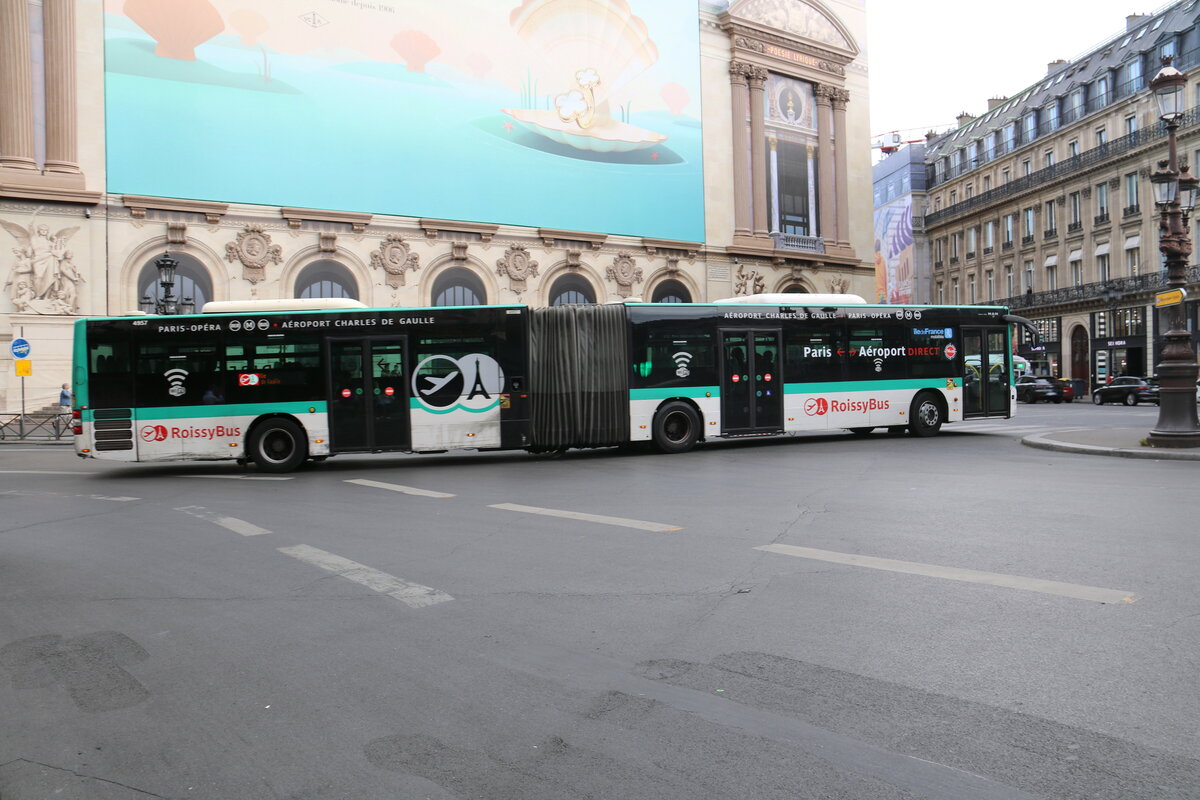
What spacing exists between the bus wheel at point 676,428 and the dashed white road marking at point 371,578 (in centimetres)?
1047

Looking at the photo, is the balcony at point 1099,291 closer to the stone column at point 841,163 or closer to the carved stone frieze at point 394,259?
the stone column at point 841,163

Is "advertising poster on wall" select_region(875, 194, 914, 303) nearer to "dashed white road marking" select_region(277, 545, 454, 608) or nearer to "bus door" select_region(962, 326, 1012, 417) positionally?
"bus door" select_region(962, 326, 1012, 417)

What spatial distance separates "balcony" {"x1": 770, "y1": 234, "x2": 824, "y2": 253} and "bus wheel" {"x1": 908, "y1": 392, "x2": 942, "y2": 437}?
93.9 feet

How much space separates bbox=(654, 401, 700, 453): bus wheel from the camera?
17500mm

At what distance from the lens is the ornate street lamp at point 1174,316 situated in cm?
1470

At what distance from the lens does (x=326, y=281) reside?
34.9m

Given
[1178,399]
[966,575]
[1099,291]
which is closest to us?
[966,575]

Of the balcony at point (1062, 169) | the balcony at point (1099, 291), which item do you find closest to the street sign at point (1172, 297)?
the balcony at point (1062, 169)

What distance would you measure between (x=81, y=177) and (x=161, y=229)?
2.92 m

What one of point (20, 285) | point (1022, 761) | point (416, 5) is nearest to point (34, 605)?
point (1022, 761)

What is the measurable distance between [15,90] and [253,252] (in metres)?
8.92

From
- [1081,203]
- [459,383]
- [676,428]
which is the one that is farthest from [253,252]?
[1081,203]

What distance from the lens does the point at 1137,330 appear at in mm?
49188

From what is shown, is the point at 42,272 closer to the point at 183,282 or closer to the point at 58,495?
the point at 183,282
